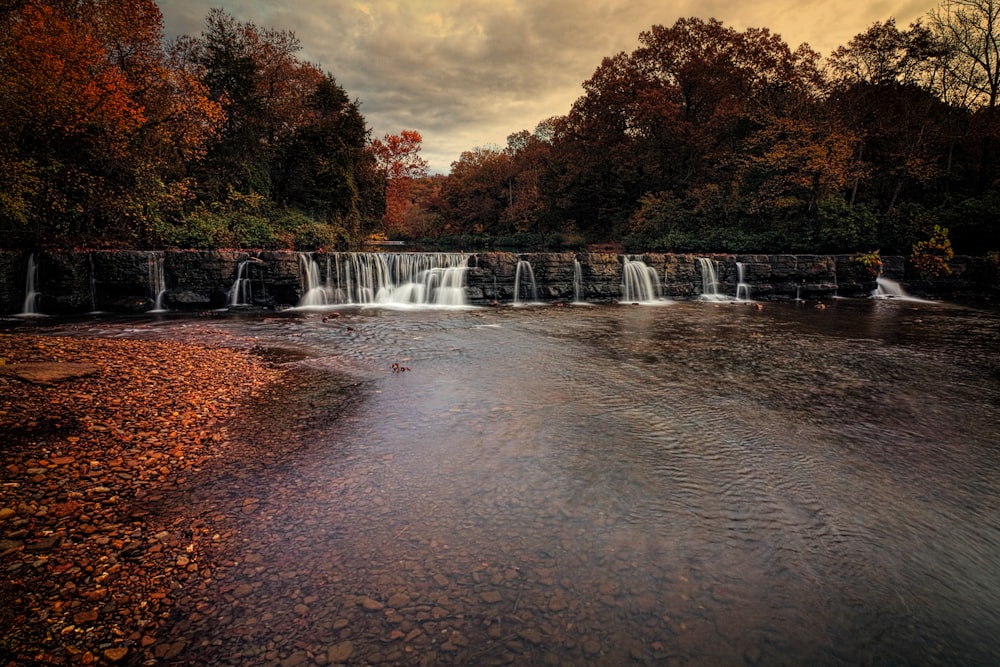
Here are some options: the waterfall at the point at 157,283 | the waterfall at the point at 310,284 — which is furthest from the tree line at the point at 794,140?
the waterfall at the point at 157,283

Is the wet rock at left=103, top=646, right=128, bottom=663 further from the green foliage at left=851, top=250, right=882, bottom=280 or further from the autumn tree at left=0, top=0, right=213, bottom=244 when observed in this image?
the green foliage at left=851, top=250, right=882, bottom=280

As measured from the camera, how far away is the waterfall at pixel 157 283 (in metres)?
13.9

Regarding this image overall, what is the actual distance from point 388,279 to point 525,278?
546cm

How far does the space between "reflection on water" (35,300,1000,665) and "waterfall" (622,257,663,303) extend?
39.2 feet

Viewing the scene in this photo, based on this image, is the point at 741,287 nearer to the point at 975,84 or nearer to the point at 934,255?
the point at 934,255

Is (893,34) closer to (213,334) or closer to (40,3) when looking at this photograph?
(213,334)

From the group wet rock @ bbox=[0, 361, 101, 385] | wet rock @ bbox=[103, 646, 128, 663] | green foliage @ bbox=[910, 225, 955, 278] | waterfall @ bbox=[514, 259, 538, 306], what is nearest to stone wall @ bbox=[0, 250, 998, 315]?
waterfall @ bbox=[514, 259, 538, 306]

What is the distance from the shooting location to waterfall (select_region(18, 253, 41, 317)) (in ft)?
41.6

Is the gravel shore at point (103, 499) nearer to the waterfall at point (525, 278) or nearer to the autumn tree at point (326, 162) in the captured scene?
the waterfall at point (525, 278)

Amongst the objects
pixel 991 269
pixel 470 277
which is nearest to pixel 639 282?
pixel 470 277

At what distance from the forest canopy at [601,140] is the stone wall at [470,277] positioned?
7.73 ft

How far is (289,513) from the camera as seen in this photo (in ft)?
10.4

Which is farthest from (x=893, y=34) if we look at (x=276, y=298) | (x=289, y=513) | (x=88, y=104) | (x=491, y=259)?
(x=88, y=104)

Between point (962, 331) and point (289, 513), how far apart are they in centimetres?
1582
